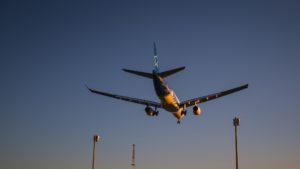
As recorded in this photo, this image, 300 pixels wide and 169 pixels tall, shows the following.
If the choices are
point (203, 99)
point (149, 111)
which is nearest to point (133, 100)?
point (149, 111)

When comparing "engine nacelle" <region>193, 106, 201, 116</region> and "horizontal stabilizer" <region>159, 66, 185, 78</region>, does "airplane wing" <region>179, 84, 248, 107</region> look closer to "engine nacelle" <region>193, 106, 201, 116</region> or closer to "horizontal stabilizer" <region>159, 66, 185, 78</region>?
"engine nacelle" <region>193, 106, 201, 116</region>

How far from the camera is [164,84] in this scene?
197 ft

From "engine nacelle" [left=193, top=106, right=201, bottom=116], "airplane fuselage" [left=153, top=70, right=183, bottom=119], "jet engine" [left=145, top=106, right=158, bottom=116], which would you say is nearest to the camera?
"airplane fuselage" [left=153, top=70, right=183, bottom=119]

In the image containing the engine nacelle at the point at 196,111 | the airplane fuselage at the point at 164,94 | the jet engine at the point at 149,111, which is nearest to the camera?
the airplane fuselage at the point at 164,94

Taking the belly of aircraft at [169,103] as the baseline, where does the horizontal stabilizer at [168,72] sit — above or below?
above

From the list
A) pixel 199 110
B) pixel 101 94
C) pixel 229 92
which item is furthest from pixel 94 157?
pixel 229 92

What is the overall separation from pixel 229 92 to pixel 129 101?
52.6ft

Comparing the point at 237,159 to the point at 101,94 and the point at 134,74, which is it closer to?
the point at 134,74

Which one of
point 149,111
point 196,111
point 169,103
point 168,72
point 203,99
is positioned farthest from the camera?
point 203,99

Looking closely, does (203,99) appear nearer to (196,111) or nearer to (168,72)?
(196,111)

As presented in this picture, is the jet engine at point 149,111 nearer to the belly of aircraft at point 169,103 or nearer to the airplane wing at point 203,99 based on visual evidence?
the belly of aircraft at point 169,103

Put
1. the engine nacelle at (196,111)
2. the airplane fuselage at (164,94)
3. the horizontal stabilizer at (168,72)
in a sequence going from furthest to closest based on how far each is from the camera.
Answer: the engine nacelle at (196,111) → the airplane fuselage at (164,94) → the horizontal stabilizer at (168,72)

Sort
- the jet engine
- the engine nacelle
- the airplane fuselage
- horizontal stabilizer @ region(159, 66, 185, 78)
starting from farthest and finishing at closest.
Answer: the engine nacelle, the jet engine, the airplane fuselage, horizontal stabilizer @ region(159, 66, 185, 78)

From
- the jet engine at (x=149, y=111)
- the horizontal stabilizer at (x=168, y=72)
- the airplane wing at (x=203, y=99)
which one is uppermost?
the horizontal stabilizer at (x=168, y=72)
